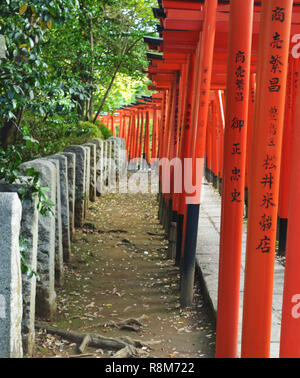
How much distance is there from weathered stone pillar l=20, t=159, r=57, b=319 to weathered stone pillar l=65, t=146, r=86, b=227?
169 inches

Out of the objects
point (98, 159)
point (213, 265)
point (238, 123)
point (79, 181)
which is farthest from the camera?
point (98, 159)

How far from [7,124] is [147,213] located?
18.3 feet

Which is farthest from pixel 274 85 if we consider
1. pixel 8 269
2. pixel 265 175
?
pixel 8 269

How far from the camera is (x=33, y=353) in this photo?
435cm

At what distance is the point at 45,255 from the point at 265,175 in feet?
8.88

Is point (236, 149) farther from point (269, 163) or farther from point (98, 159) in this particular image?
point (98, 159)

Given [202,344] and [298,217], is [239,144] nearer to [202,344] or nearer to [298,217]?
[298,217]

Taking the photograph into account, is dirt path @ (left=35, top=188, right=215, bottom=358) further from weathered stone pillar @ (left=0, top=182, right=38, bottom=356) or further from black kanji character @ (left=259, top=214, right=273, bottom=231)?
black kanji character @ (left=259, top=214, right=273, bottom=231)

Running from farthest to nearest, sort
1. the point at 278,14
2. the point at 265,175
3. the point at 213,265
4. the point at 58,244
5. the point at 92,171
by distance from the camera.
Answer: the point at 92,171
the point at 213,265
the point at 58,244
the point at 265,175
the point at 278,14

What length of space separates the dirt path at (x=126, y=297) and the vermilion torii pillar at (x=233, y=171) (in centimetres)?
108

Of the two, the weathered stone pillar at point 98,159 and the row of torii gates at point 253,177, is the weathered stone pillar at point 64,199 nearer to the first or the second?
the row of torii gates at point 253,177

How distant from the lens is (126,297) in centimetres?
634
